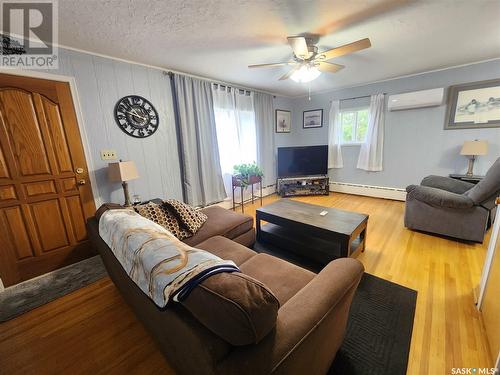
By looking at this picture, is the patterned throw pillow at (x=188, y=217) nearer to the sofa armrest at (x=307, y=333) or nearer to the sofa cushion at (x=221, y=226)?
the sofa cushion at (x=221, y=226)

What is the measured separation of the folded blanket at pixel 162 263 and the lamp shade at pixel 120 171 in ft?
4.36

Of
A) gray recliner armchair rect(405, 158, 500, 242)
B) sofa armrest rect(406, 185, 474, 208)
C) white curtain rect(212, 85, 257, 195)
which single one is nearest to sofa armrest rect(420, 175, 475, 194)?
gray recliner armchair rect(405, 158, 500, 242)

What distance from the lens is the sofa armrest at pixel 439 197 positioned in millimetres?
2258

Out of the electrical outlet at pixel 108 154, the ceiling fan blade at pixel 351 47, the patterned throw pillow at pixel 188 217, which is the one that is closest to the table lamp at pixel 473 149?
the ceiling fan blade at pixel 351 47

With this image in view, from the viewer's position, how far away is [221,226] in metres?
2.11

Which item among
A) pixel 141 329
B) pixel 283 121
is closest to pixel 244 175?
pixel 283 121

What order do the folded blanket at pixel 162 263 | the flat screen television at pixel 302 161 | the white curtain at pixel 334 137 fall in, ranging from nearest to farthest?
the folded blanket at pixel 162 263 < the white curtain at pixel 334 137 < the flat screen television at pixel 302 161

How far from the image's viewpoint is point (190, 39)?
206 centimetres

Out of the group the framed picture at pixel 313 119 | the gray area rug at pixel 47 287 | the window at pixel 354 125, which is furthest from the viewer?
the framed picture at pixel 313 119

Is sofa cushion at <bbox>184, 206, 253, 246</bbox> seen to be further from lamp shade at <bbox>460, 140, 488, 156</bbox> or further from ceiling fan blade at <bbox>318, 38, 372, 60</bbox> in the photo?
lamp shade at <bbox>460, 140, 488, 156</bbox>

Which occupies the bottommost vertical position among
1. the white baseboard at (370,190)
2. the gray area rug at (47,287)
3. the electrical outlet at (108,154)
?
the gray area rug at (47,287)

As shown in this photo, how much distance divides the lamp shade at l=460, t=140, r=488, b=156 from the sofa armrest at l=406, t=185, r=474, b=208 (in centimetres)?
117

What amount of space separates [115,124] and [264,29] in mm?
1991

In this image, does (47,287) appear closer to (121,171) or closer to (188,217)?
(121,171)
